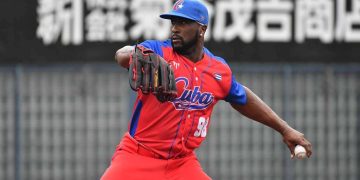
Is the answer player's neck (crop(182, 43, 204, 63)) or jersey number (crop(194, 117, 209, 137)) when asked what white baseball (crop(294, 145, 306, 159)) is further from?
player's neck (crop(182, 43, 204, 63))

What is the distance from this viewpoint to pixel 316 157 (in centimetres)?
1120

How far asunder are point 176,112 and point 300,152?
880 millimetres

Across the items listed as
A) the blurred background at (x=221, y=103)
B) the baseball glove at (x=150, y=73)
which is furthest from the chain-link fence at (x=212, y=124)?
the baseball glove at (x=150, y=73)

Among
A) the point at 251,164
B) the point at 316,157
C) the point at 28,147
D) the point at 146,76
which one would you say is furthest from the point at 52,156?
the point at 146,76

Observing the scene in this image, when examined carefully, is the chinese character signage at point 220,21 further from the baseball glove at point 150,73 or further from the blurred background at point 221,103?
the baseball glove at point 150,73

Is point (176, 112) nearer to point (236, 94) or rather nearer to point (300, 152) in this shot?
point (236, 94)

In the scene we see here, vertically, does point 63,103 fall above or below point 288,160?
above

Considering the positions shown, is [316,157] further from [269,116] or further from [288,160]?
[269,116]

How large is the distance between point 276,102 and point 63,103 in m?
2.41

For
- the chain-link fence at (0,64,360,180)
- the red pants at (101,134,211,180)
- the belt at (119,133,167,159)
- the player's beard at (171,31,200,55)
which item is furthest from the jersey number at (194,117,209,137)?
the chain-link fence at (0,64,360,180)

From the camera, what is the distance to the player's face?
20.9 feet

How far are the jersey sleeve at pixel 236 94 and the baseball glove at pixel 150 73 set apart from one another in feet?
2.92

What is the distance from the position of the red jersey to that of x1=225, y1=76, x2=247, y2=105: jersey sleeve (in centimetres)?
23

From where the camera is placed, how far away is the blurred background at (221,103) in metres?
10.3
